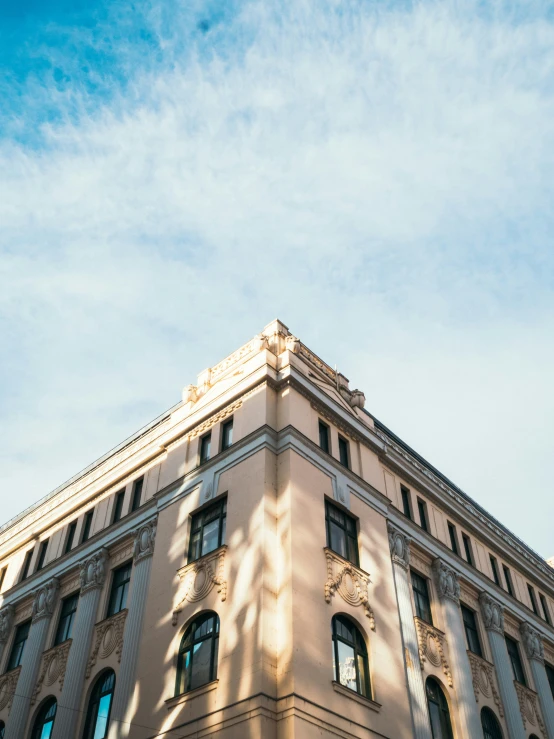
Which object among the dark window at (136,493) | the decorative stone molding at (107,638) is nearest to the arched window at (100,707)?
the decorative stone molding at (107,638)

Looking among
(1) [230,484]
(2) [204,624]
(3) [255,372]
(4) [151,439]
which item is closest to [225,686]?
(2) [204,624]

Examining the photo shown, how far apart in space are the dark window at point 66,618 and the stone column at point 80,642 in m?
0.96

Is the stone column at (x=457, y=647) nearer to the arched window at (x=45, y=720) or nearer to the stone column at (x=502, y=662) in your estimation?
the stone column at (x=502, y=662)

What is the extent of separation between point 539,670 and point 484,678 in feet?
19.9

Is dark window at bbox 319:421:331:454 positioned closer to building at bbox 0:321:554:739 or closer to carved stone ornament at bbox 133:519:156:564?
building at bbox 0:321:554:739

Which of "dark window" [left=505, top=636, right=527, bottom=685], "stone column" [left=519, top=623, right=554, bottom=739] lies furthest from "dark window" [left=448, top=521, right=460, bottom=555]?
Result: "stone column" [left=519, top=623, right=554, bottom=739]

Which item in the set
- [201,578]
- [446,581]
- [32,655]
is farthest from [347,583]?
[32,655]

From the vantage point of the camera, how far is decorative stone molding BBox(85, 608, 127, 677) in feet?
94.0

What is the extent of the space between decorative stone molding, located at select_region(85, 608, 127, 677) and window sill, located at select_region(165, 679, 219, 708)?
4.85 meters

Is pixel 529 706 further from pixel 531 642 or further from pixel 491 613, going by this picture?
pixel 491 613

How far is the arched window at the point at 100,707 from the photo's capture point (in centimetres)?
2670

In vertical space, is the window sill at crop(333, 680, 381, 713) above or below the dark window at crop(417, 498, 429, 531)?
below

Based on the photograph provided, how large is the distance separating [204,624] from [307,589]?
12.6 ft

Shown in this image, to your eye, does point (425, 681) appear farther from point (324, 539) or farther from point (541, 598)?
point (541, 598)
